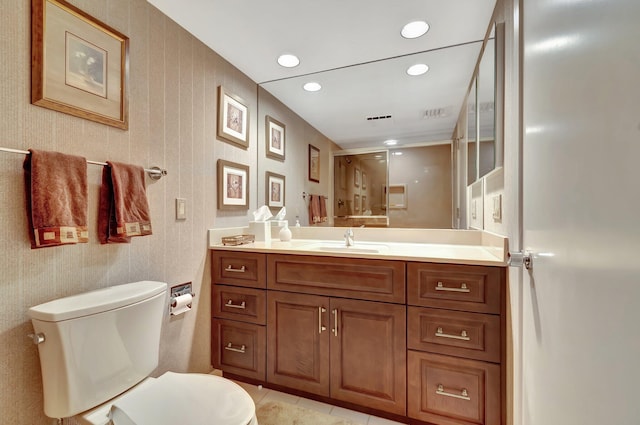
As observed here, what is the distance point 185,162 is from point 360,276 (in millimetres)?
1201

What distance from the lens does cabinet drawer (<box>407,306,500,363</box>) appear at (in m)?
1.16

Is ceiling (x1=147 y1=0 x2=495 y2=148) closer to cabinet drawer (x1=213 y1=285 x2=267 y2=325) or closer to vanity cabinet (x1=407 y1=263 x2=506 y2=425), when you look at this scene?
vanity cabinet (x1=407 y1=263 x2=506 y2=425)

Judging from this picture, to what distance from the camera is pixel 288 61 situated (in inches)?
72.8

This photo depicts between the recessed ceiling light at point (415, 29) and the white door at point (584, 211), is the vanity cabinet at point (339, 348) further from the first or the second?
the recessed ceiling light at point (415, 29)

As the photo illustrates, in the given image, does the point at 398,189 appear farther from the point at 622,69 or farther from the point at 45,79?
the point at 45,79

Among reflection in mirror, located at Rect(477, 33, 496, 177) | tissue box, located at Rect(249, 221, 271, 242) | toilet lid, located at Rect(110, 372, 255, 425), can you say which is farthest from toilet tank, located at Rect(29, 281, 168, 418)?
reflection in mirror, located at Rect(477, 33, 496, 177)

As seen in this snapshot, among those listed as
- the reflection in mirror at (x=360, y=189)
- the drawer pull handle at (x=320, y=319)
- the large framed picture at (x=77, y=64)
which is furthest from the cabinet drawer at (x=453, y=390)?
the large framed picture at (x=77, y=64)

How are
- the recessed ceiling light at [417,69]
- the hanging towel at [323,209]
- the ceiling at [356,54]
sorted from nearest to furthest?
the ceiling at [356,54]
the recessed ceiling light at [417,69]
the hanging towel at [323,209]

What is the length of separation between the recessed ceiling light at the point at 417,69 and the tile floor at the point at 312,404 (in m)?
2.05

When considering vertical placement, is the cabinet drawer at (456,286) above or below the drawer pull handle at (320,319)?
above

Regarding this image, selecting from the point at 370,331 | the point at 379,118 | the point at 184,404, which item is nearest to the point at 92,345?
the point at 184,404

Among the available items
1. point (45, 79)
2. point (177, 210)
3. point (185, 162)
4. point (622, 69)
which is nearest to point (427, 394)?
point (622, 69)

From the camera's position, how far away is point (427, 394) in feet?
4.12

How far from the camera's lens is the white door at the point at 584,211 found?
407mm
